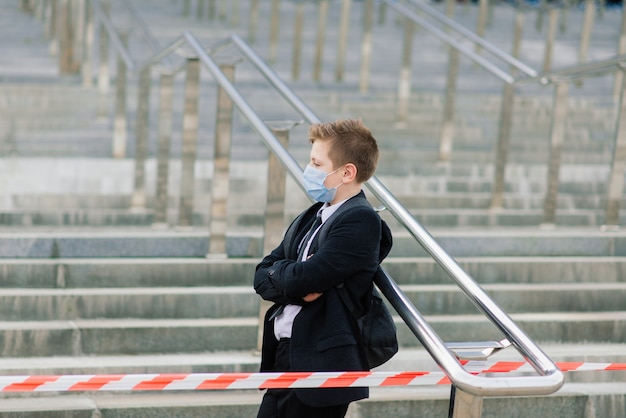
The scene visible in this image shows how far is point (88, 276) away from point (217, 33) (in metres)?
5.66

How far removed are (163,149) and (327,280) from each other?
2776mm

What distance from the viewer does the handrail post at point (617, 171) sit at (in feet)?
19.3

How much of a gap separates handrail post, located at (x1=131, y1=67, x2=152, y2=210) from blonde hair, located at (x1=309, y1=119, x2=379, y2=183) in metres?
2.78

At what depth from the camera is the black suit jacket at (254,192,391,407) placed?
3035mm

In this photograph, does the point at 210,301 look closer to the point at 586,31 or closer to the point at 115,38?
the point at 115,38

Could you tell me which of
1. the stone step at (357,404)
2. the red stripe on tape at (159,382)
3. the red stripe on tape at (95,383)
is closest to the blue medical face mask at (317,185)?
the red stripe on tape at (159,382)

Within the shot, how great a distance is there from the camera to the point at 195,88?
5504 mm

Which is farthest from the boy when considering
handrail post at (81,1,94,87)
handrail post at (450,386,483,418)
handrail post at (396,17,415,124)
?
handrail post at (81,1,94,87)

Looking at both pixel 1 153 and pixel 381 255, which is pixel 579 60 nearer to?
pixel 1 153

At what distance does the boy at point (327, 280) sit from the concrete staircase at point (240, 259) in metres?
1.03

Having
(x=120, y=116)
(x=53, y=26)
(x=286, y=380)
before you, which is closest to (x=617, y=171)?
(x=120, y=116)

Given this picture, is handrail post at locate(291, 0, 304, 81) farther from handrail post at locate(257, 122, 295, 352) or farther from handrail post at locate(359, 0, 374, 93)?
handrail post at locate(257, 122, 295, 352)

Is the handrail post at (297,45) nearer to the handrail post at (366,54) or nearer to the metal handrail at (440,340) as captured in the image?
the handrail post at (366,54)

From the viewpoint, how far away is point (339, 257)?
3.03m
